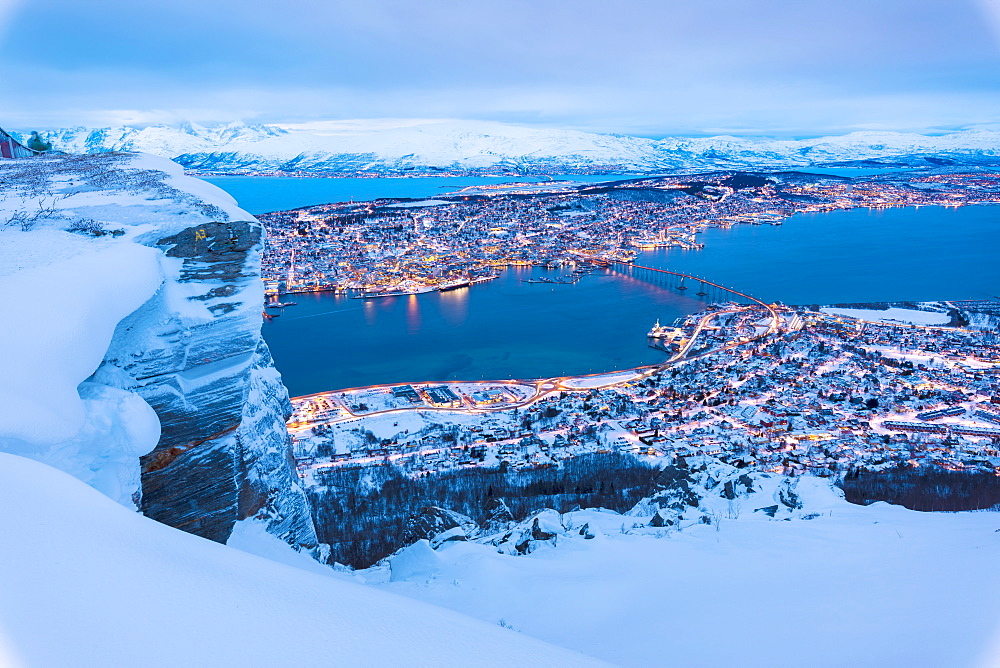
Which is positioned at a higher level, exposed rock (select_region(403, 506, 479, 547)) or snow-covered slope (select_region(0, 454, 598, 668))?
snow-covered slope (select_region(0, 454, 598, 668))

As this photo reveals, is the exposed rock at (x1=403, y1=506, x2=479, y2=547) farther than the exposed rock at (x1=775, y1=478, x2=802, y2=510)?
Answer: No

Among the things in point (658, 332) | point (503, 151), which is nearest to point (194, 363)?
point (658, 332)

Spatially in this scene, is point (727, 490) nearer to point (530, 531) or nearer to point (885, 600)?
point (530, 531)

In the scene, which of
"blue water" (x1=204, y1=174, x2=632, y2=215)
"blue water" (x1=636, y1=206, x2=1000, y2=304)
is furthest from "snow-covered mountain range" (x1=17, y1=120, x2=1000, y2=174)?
"blue water" (x1=636, y1=206, x2=1000, y2=304)

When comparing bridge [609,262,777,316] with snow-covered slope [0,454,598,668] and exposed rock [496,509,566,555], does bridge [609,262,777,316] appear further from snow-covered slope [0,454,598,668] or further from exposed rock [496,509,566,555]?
snow-covered slope [0,454,598,668]

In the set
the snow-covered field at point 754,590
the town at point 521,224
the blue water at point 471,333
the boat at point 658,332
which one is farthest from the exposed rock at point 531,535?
the town at point 521,224

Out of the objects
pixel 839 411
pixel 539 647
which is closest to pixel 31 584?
pixel 539 647

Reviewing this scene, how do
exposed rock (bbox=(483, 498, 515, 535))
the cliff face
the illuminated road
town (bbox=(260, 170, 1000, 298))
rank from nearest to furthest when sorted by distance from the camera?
the cliff face, exposed rock (bbox=(483, 498, 515, 535)), the illuminated road, town (bbox=(260, 170, 1000, 298))
